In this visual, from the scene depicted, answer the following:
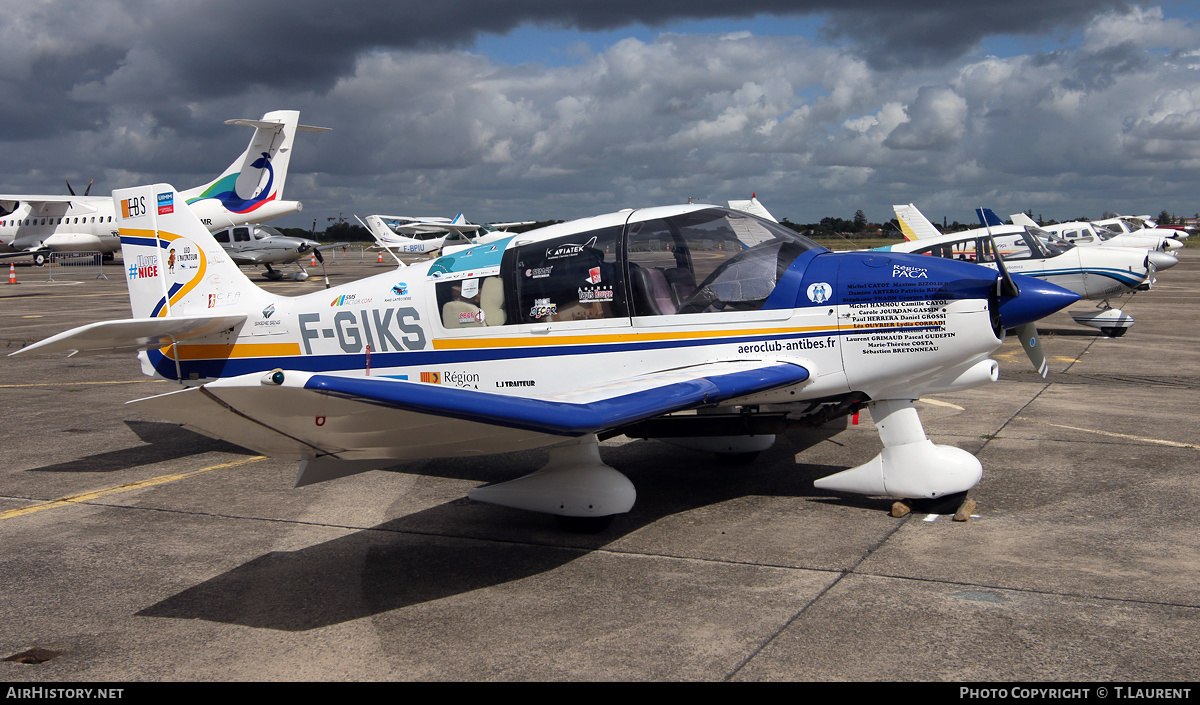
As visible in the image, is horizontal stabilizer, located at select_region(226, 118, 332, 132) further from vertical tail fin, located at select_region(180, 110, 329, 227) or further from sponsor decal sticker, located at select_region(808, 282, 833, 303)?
sponsor decal sticker, located at select_region(808, 282, 833, 303)

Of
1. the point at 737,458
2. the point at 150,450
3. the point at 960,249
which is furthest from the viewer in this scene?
the point at 960,249

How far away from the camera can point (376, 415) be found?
387 cm

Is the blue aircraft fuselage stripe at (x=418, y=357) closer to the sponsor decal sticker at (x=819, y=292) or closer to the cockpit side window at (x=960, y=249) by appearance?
the sponsor decal sticker at (x=819, y=292)

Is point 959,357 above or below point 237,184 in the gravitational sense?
below

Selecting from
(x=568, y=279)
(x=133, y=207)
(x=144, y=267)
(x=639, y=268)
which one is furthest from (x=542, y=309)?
(x=133, y=207)

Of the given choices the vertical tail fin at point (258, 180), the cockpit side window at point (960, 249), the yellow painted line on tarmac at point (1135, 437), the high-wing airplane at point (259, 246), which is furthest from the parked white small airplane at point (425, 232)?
the yellow painted line on tarmac at point (1135, 437)

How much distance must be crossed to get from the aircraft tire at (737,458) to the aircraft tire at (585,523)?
197 centimetres

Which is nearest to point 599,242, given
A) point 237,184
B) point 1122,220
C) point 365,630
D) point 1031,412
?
point 365,630

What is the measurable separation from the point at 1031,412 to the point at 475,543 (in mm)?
6568

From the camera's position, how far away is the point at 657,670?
3.57m

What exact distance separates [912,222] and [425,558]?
25.7 metres

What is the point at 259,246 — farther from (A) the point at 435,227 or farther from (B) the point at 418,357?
(B) the point at 418,357

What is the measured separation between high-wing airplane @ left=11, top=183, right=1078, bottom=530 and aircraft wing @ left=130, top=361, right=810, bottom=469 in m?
0.03
